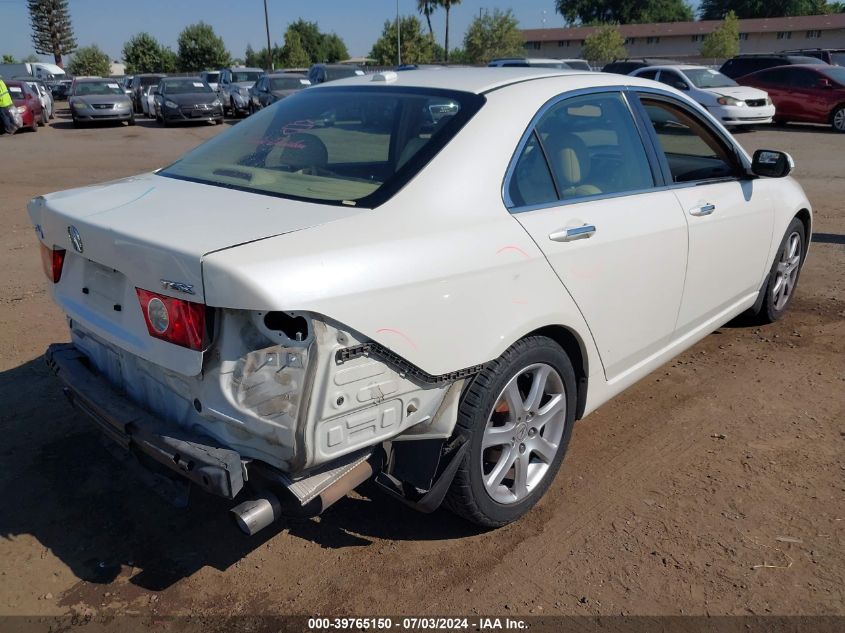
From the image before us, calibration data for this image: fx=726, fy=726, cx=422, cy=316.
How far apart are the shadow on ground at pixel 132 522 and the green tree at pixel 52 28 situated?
108 m

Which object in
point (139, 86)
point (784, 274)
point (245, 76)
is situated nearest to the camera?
point (784, 274)

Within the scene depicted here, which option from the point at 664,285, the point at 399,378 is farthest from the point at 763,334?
the point at 399,378

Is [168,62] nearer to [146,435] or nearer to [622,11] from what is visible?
[622,11]

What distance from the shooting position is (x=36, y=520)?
10.4ft

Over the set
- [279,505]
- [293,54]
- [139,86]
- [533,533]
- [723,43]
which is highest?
[293,54]

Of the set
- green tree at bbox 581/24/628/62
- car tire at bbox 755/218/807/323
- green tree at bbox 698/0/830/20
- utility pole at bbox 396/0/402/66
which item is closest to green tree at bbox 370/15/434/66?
utility pole at bbox 396/0/402/66

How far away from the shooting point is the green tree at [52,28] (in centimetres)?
9538

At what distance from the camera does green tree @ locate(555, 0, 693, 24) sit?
259 ft

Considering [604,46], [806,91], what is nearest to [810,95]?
[806,91]

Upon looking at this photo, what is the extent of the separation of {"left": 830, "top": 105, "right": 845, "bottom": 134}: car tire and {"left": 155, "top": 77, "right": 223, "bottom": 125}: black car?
18235 mm

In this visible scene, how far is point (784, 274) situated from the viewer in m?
5.21

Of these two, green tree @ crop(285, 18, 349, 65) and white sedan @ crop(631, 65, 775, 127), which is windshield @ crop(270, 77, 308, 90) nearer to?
white sedan @ crop(631, 65, 775, 127)

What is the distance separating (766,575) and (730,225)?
203 centimetres

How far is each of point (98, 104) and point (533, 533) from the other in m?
25.2
